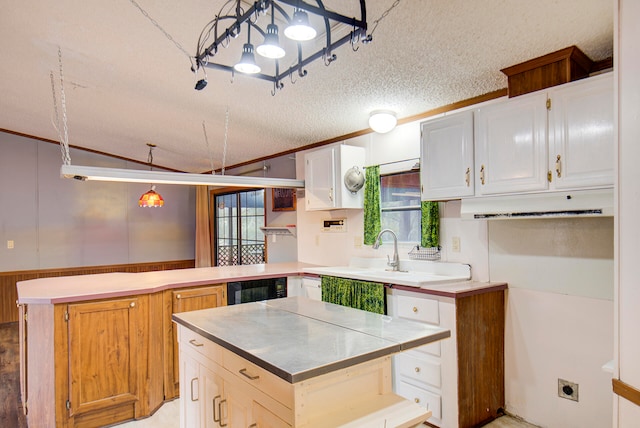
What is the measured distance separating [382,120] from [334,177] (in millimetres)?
706

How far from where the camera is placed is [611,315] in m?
2.17

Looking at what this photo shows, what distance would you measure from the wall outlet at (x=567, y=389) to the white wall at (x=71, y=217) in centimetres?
598

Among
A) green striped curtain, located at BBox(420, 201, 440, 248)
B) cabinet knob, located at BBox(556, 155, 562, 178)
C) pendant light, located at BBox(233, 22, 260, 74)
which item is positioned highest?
pendant light, located at BBox(233, 22, 260, 74)

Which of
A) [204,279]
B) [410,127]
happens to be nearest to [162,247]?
[204,279]

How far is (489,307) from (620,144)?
1588 millimetres

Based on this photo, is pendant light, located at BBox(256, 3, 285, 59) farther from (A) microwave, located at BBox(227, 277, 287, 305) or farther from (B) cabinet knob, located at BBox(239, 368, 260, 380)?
(A) microwave, located at BBox(227, 277, 287, 305)

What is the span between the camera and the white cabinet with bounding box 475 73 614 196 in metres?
1.93

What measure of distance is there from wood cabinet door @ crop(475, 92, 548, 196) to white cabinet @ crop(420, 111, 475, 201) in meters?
0.06

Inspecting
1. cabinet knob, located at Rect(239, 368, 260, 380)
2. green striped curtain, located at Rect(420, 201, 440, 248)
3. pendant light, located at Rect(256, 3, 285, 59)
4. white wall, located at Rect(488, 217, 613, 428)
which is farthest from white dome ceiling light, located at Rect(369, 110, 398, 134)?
cabinet knob, located at Rect(239, 368, 260, 380)

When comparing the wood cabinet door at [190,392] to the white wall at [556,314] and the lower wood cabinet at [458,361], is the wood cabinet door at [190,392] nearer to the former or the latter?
the lower wood cabinet at [458,361]

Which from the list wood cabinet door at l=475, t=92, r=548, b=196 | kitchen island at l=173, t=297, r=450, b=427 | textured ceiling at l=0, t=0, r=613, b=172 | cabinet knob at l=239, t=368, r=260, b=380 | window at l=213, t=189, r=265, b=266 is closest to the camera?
kitchen island at l=173, t=297, r=450, b=427

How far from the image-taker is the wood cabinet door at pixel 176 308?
2.88 meters

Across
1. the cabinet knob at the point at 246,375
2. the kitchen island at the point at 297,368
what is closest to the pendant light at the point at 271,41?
the kitchen island at the point at 297,368

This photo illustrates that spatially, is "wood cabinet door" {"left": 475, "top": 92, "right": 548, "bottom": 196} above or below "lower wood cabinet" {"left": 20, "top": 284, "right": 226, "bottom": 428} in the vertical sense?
above
